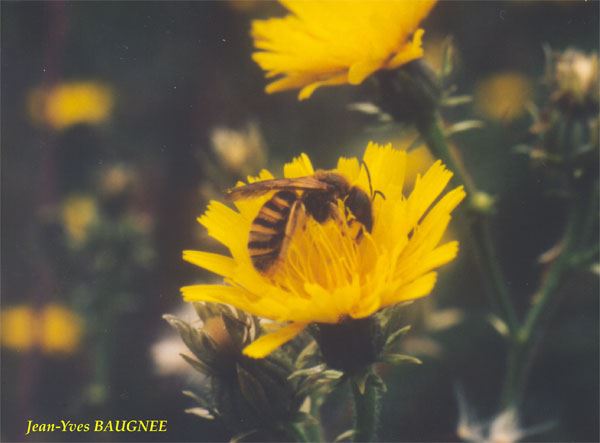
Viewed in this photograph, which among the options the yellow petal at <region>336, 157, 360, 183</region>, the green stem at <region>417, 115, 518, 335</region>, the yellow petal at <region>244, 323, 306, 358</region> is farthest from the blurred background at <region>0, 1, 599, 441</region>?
the yellow petal at <region>244, 323, 306, 358</region>

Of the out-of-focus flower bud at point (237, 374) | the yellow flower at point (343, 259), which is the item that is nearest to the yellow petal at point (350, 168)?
the yellow flower at point (343, 259)

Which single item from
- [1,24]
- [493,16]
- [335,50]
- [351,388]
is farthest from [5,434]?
[493,16]

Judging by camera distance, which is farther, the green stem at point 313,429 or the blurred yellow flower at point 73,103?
the blurred yellow flower at point 73,103

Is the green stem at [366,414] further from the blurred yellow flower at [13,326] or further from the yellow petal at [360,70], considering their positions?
the blurred yellow flower at [13,326]

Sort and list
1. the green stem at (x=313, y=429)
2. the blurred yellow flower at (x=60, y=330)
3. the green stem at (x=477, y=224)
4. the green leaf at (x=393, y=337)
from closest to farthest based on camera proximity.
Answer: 1. the green leaf at (x=393, y=337)
2. the green stem at (x=313, y=429)
3. the green stem at (x=477, y=224)
4. the blurred yellow flower at (x=60, y=330)

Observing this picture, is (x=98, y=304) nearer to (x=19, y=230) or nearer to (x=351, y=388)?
(x=19, y=230)

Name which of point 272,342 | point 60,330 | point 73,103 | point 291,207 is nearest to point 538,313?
point 291,207

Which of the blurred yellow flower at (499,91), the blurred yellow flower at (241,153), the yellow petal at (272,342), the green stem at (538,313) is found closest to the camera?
the yellow petal at (272,342)

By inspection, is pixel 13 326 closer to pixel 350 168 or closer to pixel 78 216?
pixel 78 216
